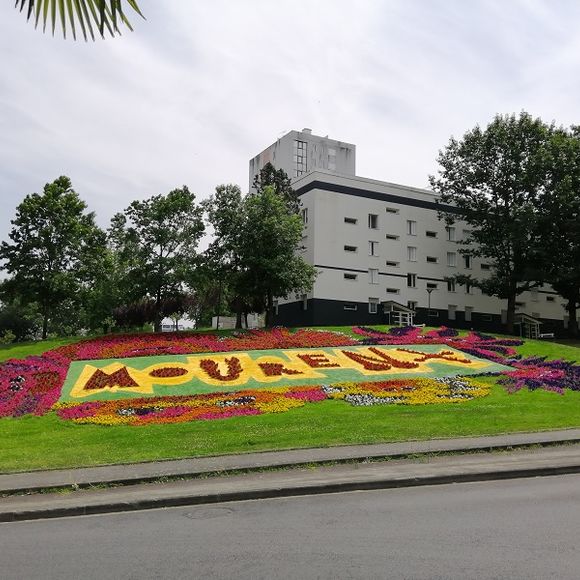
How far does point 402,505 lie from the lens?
31.2 feet

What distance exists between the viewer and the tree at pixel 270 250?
45938 mm

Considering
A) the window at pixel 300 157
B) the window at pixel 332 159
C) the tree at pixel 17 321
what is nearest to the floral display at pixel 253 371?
the tree at pixel 17 321

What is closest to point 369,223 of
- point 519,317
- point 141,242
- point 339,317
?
point 339,317

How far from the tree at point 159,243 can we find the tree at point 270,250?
4182 millimetres

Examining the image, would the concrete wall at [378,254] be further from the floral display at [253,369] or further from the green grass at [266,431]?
the green grass at [266,431]

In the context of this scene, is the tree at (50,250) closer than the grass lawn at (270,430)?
No

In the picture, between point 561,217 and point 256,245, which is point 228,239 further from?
point 561,217

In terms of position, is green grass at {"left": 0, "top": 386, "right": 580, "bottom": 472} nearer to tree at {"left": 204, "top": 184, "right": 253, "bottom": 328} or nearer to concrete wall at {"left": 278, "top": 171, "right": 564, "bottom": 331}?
tree at {"left": 204, "top": 184, "right": 253, "bottom": 328}

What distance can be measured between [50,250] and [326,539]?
43.0m

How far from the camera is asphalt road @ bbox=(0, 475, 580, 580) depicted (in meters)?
6.33

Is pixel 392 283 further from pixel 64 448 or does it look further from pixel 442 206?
pixel 64 448

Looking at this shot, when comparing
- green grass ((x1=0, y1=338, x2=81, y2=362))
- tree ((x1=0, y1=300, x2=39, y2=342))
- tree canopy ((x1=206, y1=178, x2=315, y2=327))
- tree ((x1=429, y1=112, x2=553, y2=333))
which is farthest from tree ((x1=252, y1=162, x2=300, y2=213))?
tree ((x1=0, y1=300, x2=39, y2=342))

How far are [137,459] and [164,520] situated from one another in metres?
4.60

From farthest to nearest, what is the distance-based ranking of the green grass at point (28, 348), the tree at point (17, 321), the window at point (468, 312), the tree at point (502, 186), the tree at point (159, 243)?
the tree at point (17, 321) → the window at point (468, 312) → the tree at point (502, 186) → the tree at point (159, 243) → the green grass at point (28, 348)
